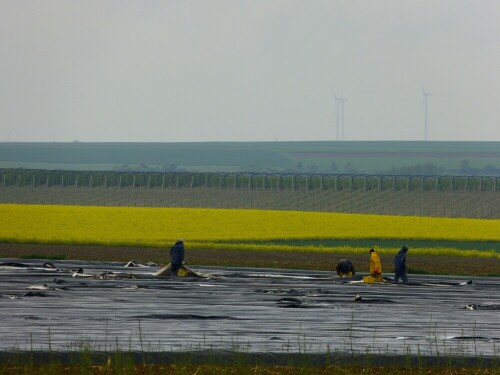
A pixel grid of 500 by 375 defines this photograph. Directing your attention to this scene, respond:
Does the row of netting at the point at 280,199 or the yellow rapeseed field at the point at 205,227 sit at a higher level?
the row of netting at the point at 280,199

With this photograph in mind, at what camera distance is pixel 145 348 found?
2170cm

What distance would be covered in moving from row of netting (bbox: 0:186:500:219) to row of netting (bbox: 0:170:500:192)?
893mm

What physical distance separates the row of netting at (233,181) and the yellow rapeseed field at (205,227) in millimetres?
26318

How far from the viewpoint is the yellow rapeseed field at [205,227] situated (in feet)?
199

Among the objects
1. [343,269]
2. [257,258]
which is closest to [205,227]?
[257,258]

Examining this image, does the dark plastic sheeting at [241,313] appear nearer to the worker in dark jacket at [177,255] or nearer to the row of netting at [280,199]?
the worker in dark jacket at [177,255]

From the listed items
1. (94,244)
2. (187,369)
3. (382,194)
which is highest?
(382,194)

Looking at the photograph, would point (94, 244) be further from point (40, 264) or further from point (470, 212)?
point (470, 212)

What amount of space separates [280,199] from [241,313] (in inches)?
2793

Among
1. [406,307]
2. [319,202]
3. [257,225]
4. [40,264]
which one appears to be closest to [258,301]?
[406,307]

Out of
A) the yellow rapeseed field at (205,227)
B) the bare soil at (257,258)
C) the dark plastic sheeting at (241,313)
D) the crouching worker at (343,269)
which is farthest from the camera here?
the yellow rapeseed field at (205,227)

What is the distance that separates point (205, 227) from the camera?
6788 cm

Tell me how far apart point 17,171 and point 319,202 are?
2345cm

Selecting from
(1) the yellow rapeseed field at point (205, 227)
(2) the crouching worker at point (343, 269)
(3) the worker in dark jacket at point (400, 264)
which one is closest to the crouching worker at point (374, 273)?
(3) the worker in dark jacket at point (400, 264)
